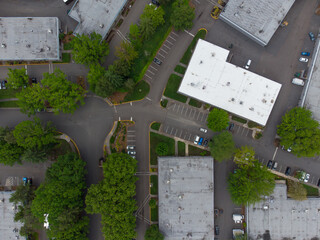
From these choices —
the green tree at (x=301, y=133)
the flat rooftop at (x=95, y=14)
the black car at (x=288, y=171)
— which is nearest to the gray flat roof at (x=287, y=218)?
the black car at (x=288, y=171)

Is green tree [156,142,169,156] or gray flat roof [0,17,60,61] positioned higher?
gray flat roof [0,17,60,61]

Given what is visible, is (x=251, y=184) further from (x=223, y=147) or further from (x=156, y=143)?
(x=156, y=143)

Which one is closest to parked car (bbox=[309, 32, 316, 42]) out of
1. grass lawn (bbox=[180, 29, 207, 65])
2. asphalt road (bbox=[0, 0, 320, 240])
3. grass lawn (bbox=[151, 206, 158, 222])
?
asphalt road (bbox=[0, 0, 320, 240])

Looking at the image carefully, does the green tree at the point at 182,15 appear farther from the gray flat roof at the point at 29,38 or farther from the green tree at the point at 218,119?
the gray flat roof at the point at 29,38

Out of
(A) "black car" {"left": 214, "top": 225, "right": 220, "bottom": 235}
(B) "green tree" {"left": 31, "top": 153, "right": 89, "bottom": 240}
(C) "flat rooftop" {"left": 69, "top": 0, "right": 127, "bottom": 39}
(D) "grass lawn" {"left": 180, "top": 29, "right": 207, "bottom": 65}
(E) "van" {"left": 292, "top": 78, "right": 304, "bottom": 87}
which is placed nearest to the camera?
(B) "green tree" {"left": 31, "top": 153, "right": 89, "bottom": 240}

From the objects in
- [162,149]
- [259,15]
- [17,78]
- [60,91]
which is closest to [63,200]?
[60,91]

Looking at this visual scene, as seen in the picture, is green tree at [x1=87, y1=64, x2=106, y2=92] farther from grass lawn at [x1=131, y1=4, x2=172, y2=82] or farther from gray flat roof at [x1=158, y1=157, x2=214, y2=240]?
gray flat roof at [x1=158, y1=157, x2=214, y2=240]
